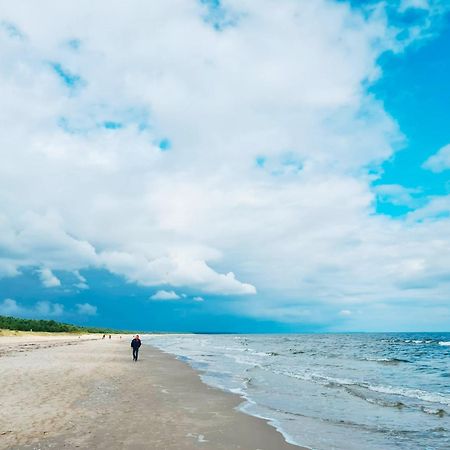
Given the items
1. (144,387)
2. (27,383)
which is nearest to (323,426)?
(144,387)

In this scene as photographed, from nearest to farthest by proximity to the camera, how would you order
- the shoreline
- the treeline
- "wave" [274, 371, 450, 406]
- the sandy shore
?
the sandy shore → the shoreline → "wave" [274, 371, 450, 406] → the treeline

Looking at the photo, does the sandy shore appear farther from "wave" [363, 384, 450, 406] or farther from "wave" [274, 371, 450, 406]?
"wave" [363, 384, 450, 406]

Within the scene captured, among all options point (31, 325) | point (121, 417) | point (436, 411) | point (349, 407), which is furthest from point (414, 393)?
point (31, 325)

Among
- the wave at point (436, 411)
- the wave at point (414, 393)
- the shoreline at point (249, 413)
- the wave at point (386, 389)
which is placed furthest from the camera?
the wave at point (386, 389)

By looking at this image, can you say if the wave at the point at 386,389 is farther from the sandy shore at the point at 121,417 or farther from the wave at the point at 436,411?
the sandy shore at the point at 121,417

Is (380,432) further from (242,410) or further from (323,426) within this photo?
(242,410)

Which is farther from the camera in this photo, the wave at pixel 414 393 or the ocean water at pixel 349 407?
the wave at pixel 414 393

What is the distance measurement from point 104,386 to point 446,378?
2740 centimetres

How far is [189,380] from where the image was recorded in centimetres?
2625

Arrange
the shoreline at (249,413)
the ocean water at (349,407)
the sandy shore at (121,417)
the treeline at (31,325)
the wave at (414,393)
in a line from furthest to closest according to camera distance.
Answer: the treeline at (31,325)
the wave at (414,393)
the ocean water at (349,407)
the shoreline at (249,413)
the sandy shore at (121,417)

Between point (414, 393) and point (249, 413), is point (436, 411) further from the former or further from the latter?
point (249, 413)

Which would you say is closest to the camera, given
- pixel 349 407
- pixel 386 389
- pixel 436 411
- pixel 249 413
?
pixel 249 413

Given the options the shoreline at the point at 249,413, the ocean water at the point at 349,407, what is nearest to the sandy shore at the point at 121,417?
the shoreline at the point at 249,413

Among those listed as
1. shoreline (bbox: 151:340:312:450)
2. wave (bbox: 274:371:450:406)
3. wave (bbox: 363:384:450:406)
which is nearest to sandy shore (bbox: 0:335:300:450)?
shoreline (bbox: 151:340:312:450)
